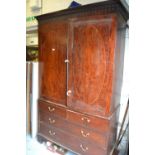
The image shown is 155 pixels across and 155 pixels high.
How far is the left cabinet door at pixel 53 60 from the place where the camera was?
196cm

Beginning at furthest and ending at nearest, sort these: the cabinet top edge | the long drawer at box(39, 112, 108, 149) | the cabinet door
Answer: the long drawer at box(39, 112, 108, 149) < the cabinet door < the cabinet top edge

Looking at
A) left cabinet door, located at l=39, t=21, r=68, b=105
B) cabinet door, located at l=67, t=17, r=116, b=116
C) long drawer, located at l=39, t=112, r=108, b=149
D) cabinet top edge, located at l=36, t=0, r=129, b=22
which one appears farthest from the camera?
left cabinet door, located at l=39, t=21, r=68, b=105

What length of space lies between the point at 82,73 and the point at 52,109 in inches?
31.0

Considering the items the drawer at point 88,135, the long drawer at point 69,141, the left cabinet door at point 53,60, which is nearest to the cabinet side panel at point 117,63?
the drawer at point 88,135

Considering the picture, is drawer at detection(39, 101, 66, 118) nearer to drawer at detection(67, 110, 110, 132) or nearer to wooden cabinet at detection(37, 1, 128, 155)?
wooden cabinet at detection(37, 1, 128, 155)

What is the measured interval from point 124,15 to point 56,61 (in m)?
1.08

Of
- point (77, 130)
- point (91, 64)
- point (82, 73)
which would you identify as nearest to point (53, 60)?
point (82, 73)

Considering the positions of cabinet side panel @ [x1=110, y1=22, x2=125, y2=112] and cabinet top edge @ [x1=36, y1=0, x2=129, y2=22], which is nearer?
cabinet top edge @ [x1=36, y1=0, x2=129, y2=22]

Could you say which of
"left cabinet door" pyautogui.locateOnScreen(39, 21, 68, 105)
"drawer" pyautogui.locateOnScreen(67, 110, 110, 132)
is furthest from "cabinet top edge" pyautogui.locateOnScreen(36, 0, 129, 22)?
"drawer" pyautogui.locateOnScreen(67, 110, 110, 132)

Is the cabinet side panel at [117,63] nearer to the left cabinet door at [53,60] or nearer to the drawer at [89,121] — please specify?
the drawer at [89,121]

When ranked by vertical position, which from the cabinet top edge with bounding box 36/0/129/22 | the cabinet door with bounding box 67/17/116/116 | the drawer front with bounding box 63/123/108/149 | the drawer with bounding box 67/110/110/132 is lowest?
the drawer front with bounding box 63/123/108/149

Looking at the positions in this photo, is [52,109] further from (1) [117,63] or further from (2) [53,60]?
(1) [117,63]

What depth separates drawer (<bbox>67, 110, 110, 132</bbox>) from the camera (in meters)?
1.64

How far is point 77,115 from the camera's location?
6.07ft
